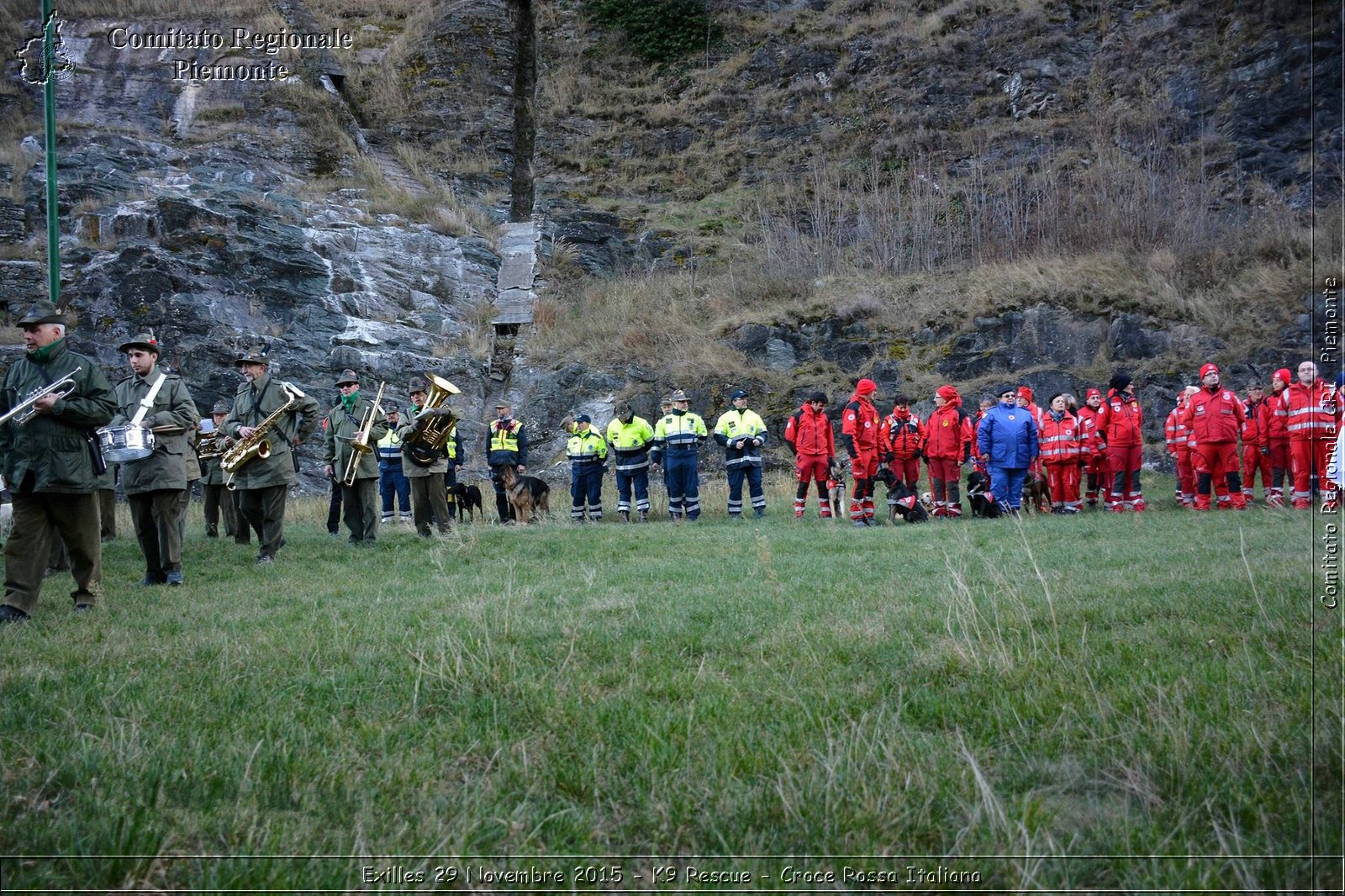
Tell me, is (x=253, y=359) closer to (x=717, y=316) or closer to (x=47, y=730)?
(x=47, y=730)

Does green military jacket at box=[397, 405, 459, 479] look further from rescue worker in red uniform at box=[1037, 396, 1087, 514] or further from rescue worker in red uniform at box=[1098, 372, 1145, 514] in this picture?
rescue worker in red uniform at box=[1098, 372, 1145, 514]

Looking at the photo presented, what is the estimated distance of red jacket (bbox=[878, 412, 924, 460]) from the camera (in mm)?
15766

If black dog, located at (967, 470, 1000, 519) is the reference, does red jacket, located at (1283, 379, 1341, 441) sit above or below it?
above

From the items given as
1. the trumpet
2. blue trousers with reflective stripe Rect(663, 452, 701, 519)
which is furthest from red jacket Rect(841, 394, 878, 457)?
the trumpet

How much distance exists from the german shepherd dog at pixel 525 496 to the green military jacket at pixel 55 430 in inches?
369

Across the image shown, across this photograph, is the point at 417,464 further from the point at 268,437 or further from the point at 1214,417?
the point at 1214,417

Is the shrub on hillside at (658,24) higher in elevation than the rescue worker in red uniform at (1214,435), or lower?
higher

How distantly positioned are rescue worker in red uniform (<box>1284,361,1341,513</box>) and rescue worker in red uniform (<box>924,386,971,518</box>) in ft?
16.0

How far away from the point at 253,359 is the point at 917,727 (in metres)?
9.39

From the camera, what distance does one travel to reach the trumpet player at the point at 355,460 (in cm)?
1273

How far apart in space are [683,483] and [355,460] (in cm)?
613

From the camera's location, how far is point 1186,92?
26875 mm

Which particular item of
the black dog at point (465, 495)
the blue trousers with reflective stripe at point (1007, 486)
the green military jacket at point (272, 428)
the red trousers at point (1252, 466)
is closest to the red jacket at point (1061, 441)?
the blue trousers with reflective stripe at point (1007, 486)

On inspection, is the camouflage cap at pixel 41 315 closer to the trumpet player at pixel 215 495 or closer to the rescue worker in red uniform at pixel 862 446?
the trumpet player at pixel 215 495
